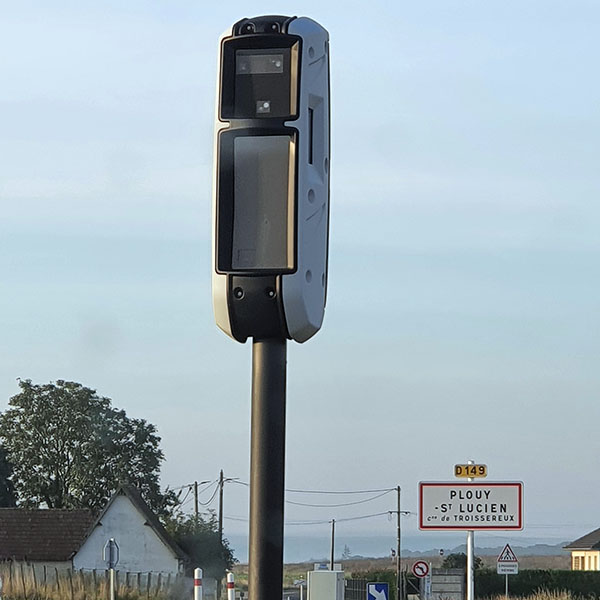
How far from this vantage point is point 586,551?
82.2 meters

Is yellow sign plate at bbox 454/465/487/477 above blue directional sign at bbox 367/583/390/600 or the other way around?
above

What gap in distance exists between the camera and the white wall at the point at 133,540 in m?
51.0

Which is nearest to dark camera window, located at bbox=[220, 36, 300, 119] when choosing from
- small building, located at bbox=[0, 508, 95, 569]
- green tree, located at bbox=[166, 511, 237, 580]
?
green tree, located at bbox=[166, 511, 237, 580]

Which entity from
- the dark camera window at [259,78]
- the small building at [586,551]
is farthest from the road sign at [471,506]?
the small building at [586,551]

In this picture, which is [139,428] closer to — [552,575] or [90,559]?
[90,559]

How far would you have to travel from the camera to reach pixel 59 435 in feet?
219

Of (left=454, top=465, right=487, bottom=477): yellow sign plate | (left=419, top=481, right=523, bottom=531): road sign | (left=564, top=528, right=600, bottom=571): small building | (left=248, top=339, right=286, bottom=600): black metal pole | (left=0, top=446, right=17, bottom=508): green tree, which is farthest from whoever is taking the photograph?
(left=564, top=528, right=600, bottom=571): small building

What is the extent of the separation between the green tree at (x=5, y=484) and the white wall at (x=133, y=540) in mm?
13179

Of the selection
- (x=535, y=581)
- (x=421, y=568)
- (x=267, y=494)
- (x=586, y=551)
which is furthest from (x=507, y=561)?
(x=586, y=551)

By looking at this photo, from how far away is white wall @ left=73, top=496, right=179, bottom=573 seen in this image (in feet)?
167

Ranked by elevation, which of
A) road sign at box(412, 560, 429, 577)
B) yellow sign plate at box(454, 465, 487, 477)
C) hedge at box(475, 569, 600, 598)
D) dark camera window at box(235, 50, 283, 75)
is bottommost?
hedge at box(475, 569, 600, 598)

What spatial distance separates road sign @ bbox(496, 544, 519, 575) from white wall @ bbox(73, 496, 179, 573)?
64.1 ft

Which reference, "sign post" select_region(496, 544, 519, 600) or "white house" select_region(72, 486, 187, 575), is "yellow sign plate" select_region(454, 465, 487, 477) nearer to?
"sign post" select_region(496, 544, 519, 600)

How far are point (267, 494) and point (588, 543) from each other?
8318 cm
